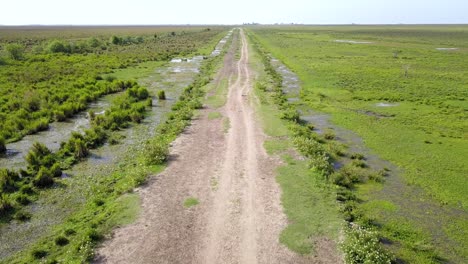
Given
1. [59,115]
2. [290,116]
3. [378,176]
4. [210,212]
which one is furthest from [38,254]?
[290,116]

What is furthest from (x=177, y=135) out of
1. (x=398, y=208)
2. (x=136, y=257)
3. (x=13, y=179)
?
(x=398, y=208)

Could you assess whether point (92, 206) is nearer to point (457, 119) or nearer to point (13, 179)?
point (13, 179)

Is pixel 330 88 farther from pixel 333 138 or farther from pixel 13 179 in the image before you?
pixel 13 179

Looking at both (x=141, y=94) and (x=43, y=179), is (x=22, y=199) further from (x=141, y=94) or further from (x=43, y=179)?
(x=141, y=94)

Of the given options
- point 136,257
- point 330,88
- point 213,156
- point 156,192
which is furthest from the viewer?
point 330,88

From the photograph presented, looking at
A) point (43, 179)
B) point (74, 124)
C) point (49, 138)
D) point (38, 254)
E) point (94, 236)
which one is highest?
point (74, 124)

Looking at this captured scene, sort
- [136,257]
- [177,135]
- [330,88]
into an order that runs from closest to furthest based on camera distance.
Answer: [136,257] < [177,135] < [330,88]

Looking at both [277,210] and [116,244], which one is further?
[277,210]
